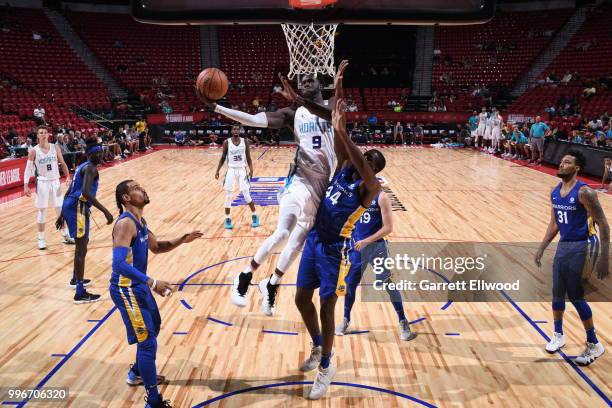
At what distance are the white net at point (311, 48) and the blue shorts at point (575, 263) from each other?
3.55 metres

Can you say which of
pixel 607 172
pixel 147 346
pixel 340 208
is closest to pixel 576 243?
pixel 340 208

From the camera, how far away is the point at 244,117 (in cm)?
376

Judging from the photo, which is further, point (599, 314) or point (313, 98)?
point (599, 314)

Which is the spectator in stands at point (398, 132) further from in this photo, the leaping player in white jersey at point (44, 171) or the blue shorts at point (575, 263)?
the blue shorts at point (575, 263)

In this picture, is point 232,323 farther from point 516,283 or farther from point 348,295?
point 516,283

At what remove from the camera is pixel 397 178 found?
14.3m

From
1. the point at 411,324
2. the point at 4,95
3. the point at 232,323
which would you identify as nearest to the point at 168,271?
the point at 232,323

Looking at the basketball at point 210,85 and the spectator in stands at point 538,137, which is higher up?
the basketball at point 210,85

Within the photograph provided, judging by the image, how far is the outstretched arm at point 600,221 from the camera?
399 centimetres

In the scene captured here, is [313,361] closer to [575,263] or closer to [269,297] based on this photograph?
[269,297]

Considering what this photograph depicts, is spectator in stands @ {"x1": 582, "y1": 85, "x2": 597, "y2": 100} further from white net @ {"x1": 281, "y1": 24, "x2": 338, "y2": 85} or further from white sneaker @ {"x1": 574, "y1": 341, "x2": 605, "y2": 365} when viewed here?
white sneaker @ {"x1": 574, "y1": 341, "x2": 605, "y2": 365}

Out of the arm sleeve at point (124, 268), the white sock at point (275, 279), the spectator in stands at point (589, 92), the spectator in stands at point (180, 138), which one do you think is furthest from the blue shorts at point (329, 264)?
the spectator in stands at point (589, 92)

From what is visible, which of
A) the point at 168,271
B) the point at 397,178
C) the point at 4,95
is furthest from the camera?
the point at 4,95

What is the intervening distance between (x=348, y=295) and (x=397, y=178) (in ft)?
32.3
